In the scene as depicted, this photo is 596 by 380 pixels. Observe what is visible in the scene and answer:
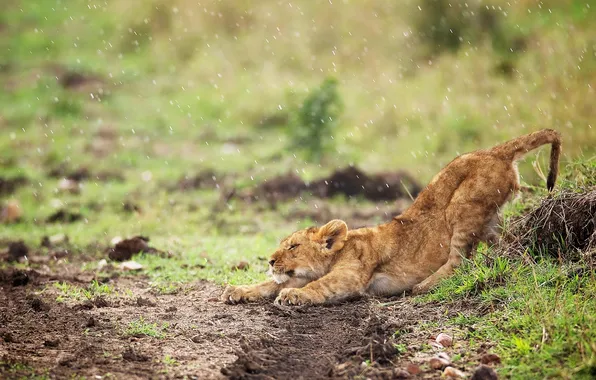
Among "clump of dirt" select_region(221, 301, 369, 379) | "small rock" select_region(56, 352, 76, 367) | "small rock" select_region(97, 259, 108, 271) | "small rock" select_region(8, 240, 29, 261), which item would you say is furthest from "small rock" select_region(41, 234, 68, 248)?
"small rock" select_region(56, 352, 76, 367)

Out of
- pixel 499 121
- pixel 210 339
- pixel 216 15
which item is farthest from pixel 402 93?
pixel 210 339

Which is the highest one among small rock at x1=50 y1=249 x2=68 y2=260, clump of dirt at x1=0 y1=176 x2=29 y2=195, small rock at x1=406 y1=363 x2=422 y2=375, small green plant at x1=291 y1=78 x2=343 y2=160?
small green plant at x1=291 y1=78 x2=343 y2=160

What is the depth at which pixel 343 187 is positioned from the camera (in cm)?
1142

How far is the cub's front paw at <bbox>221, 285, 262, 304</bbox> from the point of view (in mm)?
6184

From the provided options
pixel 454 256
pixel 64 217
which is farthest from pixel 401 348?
pixel 64 217

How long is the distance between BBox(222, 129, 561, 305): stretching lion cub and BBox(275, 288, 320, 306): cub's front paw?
5cm

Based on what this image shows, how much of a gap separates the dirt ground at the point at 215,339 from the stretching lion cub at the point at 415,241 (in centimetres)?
23

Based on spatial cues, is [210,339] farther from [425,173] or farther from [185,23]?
[185,23]

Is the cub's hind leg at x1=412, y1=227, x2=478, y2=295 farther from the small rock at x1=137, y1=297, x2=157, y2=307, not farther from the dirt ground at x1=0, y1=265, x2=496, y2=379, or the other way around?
the small rock at x1=137, y1=297, x2=157, y2=307

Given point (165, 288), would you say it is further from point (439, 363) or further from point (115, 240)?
point (439, 363)

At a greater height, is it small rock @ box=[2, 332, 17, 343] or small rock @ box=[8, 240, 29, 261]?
small rock @ box=[2, 332, 17, 343]

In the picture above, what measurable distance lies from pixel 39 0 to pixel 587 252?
21.7 m

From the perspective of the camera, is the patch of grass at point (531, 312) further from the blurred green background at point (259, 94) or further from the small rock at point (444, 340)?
the blurred green background at point (259, 94)

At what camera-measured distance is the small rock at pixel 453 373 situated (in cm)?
427
